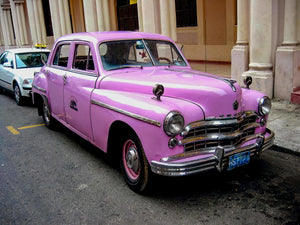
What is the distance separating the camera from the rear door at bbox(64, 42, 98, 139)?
14.5 feet

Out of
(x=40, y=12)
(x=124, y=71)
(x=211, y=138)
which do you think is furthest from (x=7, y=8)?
(x=211, y=138)

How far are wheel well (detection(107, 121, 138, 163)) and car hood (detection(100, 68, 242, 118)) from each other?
464mm

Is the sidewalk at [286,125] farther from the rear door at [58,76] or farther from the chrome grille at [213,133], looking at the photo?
the rear door at [58,76]

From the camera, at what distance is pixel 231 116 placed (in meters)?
3.44

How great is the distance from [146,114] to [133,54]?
5.51ft

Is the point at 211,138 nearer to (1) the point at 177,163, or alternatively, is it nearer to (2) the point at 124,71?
(1) the point at 177,163

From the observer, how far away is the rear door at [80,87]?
442cm

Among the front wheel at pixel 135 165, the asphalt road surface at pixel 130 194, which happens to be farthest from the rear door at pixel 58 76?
the front wheel at pixel 135 165

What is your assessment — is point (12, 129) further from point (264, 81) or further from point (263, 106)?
point (264, 81)

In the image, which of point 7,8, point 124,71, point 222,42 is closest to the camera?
point 124,71

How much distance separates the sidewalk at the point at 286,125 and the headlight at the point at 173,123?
94.5 inches

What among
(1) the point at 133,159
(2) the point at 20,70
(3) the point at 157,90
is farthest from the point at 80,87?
(2) the point at 20,70

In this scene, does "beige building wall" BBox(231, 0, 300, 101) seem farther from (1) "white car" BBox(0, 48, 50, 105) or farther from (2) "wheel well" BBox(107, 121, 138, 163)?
(1) "white car" BBox(0, 48, 50, 105)

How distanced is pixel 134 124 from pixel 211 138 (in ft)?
2.68
